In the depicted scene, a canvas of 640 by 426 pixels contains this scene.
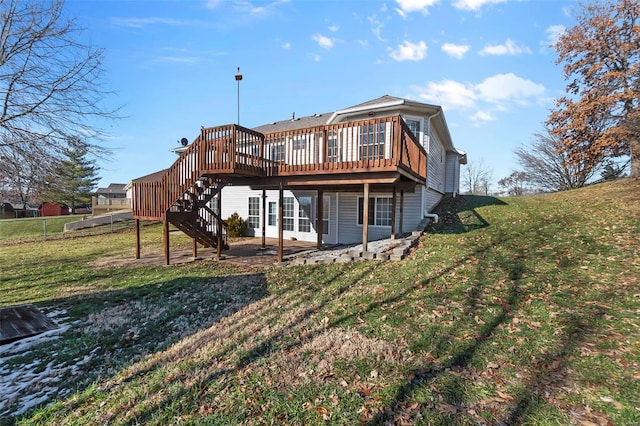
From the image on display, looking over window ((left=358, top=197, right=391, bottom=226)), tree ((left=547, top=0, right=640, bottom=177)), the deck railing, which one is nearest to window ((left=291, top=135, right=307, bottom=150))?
the deck railing

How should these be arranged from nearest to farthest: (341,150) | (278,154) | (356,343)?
(356,343) < (341,150) < (278,154)

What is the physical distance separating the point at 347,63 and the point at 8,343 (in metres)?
13.6

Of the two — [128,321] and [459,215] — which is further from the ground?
[459,215]

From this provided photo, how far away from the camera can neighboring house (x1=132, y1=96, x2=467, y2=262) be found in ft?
25.3

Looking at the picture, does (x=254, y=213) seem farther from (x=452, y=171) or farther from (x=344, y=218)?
(x=452, y=171)

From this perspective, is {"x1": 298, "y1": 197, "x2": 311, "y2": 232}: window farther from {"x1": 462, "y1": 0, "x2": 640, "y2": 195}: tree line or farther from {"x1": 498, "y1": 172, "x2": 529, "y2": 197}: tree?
{"x1": 498, "y1": 172, "x2": 529, "y2": 197}: tree

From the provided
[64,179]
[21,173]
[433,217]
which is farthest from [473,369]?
[433,217]

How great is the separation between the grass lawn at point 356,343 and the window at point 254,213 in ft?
24.2

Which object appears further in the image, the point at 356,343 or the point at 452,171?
the point at 452,171

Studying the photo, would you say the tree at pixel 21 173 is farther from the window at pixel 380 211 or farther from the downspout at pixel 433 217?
the downspout at pixel 433 217

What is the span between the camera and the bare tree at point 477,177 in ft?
158

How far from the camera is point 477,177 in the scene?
48250mm

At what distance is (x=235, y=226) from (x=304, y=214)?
3857 mm

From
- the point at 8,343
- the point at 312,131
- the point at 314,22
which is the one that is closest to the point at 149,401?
the point at 8,343
